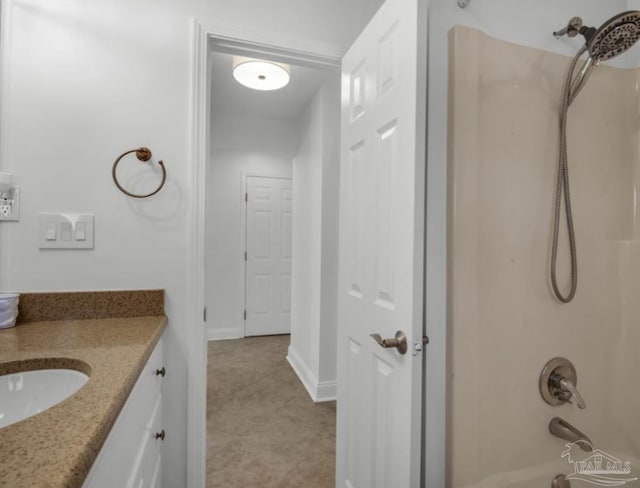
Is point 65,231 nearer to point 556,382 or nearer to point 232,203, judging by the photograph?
point 556,382

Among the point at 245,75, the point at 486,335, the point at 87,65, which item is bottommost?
the point at 486,335

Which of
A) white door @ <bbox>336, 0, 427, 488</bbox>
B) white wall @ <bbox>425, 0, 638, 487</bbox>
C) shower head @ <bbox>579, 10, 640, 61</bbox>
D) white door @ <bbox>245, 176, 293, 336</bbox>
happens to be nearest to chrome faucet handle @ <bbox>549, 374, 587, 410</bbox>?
white wall @ <bbox>425, 0, 638, 487</bbox>

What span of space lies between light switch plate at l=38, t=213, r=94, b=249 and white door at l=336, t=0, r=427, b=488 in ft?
3.36

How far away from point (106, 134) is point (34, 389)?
0.94 metres

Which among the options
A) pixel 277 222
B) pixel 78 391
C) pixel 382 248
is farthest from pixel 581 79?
pixel 277 222

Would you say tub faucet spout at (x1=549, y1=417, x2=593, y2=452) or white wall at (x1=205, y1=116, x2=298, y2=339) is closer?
tub faucet spout at (x1=549, y1=417, x2=593, y2=452)

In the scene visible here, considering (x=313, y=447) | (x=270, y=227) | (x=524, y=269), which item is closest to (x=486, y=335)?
(x=524, y=269)

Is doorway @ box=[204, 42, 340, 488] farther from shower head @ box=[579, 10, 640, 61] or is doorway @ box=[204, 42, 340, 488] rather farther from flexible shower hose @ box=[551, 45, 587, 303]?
shower head @ box=[579, 10, 640, 61]

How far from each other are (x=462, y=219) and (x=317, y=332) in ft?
6.10

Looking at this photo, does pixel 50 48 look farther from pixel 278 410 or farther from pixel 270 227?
pixel 270 227

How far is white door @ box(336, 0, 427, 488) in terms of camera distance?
3.09 ft

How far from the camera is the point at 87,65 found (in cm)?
128

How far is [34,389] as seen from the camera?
0.83m

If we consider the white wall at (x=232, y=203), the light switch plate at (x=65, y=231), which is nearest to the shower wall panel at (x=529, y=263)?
the light switch plate at (x=65, y=231)
